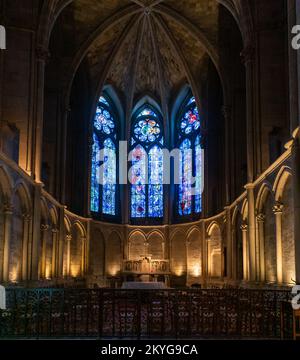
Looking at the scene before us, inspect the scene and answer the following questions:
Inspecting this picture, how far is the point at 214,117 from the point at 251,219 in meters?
13.3

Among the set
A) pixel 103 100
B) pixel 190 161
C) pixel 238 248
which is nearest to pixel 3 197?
pixel 238 248

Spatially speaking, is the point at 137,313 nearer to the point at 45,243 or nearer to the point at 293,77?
the point at 293,77

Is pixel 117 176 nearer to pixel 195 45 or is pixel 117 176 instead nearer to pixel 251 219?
pixel 195 45

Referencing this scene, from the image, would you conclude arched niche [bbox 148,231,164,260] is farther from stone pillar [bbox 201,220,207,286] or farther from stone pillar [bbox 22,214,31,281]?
stone pillar [bbox 22,214,31,281]

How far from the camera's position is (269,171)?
20922 millimetres

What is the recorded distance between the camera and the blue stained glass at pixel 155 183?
40.0 metres

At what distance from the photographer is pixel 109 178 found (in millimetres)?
39281

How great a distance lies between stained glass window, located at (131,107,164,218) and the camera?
40.1 metres

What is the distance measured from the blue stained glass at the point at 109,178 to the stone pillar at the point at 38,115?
1450 cm

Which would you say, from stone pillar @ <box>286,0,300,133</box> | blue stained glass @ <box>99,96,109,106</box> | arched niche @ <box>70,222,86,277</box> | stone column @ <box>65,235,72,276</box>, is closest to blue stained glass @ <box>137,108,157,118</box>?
blue stained glass @ <box>99,96,109,106</box>

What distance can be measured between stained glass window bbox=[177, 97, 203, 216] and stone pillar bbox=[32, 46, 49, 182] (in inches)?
566

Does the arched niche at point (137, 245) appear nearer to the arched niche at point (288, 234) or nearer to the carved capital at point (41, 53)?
the carved capital at point (41, 53)

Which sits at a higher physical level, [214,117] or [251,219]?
[214,117]

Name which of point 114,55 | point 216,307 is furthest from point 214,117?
point 216,307
